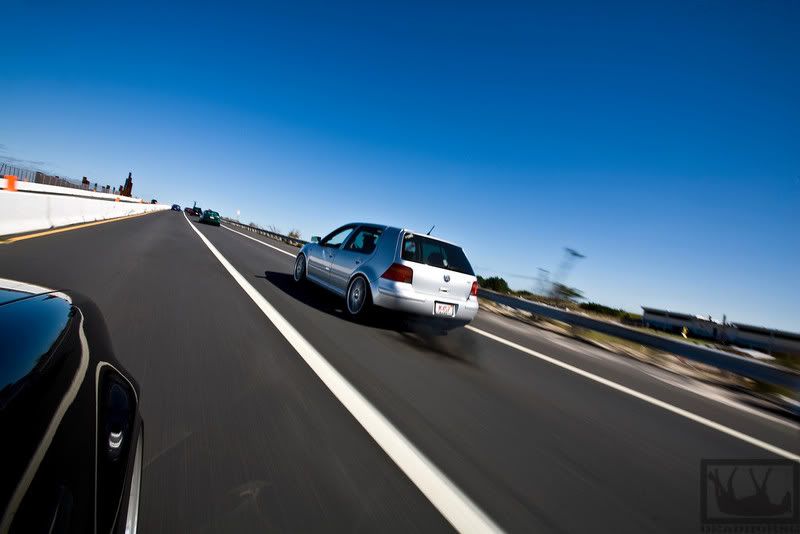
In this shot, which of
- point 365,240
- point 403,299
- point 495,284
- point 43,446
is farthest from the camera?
point 495,284

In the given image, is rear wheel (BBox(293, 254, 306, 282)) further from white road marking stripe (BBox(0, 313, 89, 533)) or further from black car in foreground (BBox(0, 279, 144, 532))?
white road marking stripe (BBox(0, 313, 89, 533))

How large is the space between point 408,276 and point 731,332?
11529 millimetres

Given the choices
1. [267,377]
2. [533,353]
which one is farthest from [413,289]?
[267,377]

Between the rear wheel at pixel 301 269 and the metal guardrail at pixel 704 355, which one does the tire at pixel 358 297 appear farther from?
the metal guardrail at pixel 704 355

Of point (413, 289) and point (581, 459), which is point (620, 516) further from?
point (413, 289)

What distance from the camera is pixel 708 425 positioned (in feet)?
13.3

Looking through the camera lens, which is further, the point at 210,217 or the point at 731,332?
the point at 210,217

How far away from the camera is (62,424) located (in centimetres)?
105

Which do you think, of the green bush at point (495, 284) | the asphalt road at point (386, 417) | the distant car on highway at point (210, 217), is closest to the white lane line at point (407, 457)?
the asphalt road at point (386, 417)

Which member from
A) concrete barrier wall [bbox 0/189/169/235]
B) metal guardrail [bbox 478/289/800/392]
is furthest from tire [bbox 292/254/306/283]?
concrete barrier wall [bbox 0/189/169/235]

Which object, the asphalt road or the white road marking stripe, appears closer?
the white road marking stripe

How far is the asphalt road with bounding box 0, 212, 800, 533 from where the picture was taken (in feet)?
6.57

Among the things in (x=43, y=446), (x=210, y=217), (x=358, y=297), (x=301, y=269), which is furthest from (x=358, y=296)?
(x=210, y=217)

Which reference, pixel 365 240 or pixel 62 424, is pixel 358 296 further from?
pixel 62 424
